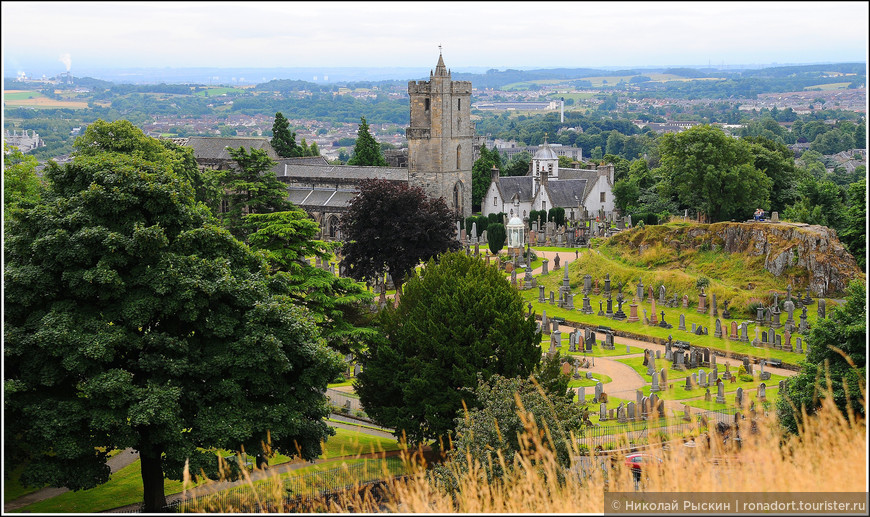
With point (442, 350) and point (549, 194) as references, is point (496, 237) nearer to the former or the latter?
point (549, 194)

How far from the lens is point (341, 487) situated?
19.9 metres

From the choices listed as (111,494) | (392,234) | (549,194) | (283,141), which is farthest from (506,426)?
(283,141)

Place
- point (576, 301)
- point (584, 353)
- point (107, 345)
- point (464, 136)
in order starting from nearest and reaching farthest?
point (107, 345) → point (584, 353) → point (576, 301) → point (464, 136)

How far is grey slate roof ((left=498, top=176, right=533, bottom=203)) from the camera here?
7612cm

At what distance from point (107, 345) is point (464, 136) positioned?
5872 cm

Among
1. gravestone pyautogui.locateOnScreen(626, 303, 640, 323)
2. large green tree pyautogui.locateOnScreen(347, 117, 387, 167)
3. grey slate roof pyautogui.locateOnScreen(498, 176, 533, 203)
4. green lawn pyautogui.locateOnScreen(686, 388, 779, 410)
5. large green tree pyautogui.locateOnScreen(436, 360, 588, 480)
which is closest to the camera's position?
large green tree pyautogui.locateOnScreen(436, 360, 588, 480)

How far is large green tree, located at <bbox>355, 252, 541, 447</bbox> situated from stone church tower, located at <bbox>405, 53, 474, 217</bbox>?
46428 millimetres

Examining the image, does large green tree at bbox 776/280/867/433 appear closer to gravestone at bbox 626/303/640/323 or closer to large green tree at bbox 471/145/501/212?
gravestone at bbox 626/303/640/323

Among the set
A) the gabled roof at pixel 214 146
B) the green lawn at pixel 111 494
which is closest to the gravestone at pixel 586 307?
the green lawn at pixel 111 494

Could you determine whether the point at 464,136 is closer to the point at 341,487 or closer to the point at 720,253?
the point at 720,253

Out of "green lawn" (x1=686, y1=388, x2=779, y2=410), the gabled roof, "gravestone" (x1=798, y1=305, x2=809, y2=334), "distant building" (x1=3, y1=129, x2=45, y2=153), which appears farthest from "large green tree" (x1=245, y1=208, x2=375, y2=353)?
"distant building" (x1=3, y1=129, x2=45, y2=153)

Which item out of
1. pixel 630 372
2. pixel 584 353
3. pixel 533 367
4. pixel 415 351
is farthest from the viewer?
pixel 584 353

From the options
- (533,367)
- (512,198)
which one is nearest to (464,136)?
(512,198)

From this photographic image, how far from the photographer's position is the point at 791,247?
43062 millimetres
